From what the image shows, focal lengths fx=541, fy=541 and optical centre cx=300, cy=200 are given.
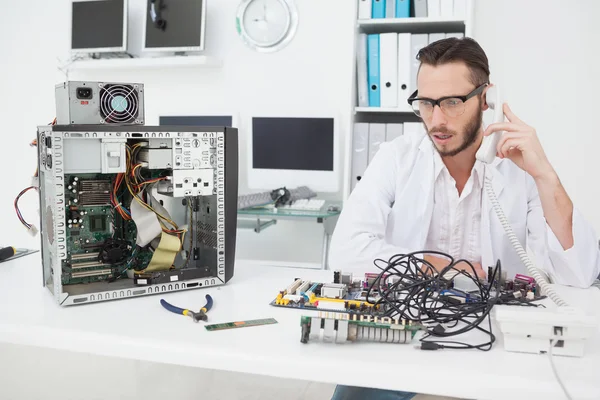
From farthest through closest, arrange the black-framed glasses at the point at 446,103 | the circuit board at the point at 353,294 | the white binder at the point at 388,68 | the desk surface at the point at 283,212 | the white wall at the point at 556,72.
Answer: the white wall at the point at 556,72 → the white binder at the point at 388,68 → the desk surface at the point at 283,212 → the black-framed glasses at the point at 446,103 → the circuit board at the point at 353,294

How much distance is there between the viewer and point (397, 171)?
177cm

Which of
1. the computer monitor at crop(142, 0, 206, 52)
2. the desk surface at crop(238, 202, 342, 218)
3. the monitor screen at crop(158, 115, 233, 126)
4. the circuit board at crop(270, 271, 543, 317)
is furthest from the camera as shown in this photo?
the computer monitor at crop(142, 0, 206, 52)

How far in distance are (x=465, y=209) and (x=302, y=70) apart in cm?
187

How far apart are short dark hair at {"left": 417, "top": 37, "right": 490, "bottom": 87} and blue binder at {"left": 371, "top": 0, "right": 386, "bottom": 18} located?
1245 millimetres

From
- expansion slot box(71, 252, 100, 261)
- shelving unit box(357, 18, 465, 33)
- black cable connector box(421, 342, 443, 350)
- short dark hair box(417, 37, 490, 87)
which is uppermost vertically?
shelving unit box(357, 18, 465, 33)

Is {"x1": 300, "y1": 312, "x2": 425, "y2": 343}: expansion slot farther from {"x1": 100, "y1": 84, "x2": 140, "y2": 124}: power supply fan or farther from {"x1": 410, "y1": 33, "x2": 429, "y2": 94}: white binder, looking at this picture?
{"x1": 410, "y1": 33, "x2": 429, "y2": 94}: white binder

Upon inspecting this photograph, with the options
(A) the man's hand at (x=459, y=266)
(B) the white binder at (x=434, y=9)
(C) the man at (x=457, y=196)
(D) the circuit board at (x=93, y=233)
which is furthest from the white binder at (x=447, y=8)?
(D) the circuit board at (x=93, y=233)

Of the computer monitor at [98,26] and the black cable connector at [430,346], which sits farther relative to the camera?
the computer monitor at [98,26]

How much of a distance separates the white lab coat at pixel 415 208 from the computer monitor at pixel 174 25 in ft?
6.26

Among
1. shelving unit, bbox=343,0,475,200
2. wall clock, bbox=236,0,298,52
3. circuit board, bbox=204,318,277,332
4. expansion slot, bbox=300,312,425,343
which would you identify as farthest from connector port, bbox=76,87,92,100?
wall clock, bbox=236,0,298,52

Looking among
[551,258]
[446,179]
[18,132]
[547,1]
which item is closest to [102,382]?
[446,179]

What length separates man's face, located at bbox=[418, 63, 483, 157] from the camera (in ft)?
5.11

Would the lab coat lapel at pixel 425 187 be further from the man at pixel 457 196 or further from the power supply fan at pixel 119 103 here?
the power supply fan at pixel 119 103

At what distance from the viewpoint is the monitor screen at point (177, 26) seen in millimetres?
3281
